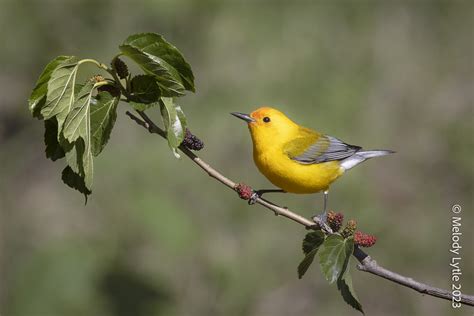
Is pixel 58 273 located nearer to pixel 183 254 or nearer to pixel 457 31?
pixel 183 254

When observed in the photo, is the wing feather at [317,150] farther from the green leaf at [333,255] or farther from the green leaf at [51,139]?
the green leaf at [51,139]

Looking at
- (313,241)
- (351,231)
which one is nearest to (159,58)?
(313,241)

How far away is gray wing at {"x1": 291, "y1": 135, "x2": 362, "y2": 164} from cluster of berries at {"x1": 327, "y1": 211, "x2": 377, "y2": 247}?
1.83 meters

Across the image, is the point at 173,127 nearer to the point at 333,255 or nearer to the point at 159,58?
the point at 159,58

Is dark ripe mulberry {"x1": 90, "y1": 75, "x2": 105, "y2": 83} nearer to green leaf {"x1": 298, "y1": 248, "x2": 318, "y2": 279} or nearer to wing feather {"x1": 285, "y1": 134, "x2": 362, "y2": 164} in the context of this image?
green leaf {"x1": 298, "y1": 248, "x2": 318, "y2": 279}

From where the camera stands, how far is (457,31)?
377 inches

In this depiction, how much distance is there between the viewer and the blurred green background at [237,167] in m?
6.85

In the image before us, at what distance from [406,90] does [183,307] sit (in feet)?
14.8

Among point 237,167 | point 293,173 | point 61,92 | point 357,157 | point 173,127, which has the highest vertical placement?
point 237,167

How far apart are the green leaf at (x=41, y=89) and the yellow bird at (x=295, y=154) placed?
7.30 feet

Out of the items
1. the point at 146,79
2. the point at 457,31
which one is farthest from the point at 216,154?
the point at 146,79

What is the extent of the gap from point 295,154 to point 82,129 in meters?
2.73

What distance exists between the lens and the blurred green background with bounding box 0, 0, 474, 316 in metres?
6.85

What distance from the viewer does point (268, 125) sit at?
514 centimetres
